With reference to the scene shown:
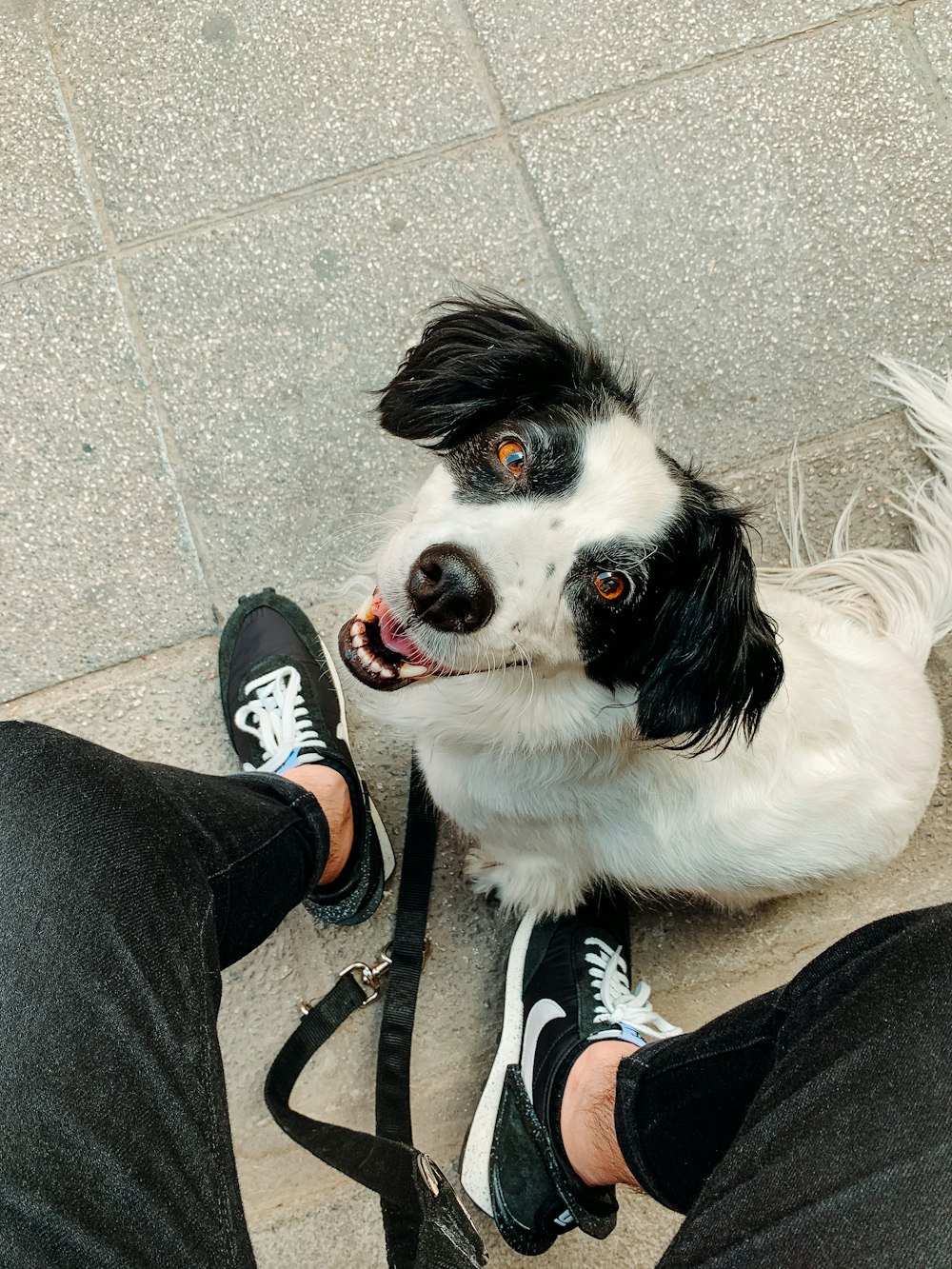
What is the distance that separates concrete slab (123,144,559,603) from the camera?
90.4 inches

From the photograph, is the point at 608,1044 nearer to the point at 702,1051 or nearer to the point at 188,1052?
the point at 702,1051

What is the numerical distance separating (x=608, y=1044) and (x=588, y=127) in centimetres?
234

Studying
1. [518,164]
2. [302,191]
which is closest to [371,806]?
[302,191]

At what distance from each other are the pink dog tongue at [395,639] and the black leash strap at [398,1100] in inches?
25.4

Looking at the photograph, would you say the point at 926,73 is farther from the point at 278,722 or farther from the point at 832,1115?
the point at 832,1115

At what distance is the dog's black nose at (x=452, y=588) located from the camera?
141 centimetres

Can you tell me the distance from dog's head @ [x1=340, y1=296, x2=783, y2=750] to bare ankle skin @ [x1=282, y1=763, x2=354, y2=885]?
1.80 ft

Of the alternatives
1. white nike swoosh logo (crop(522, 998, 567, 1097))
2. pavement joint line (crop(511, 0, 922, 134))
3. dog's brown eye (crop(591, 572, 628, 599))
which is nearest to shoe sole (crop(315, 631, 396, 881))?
white nike swoosh logo (crop(522, 998, 567, 1097))

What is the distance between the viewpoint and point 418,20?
241 centimetres

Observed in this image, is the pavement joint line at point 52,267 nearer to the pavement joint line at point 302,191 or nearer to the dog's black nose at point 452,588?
the pavement joint line at point 302,191

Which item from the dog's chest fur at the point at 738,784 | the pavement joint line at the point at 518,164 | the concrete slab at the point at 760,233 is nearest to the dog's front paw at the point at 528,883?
the dog's chest fur at the point at 738,784

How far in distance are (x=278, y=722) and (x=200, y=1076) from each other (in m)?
1.01

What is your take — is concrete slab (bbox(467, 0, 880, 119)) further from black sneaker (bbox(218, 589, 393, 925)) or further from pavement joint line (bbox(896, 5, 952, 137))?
black sneaker (bbox(218, 589, 393, 925))

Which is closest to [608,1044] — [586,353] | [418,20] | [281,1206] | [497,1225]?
[497,1225]
